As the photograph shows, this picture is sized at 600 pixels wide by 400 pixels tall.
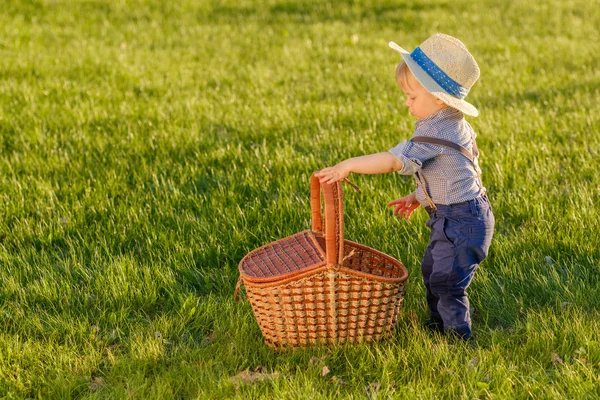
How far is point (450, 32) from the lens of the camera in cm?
1105

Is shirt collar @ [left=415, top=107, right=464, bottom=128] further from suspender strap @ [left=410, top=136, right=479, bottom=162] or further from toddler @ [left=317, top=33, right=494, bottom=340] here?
suspender strap @ [left=410, top=136, right=479, bottom=162]

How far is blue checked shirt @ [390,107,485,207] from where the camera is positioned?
3.47 meters

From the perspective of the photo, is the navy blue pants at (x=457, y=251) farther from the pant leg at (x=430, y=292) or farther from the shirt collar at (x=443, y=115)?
the shirt collar at (x=443, y=115)

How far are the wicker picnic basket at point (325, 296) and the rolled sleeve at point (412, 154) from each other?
30 centimetres

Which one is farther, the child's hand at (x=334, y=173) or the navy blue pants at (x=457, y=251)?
the navy blue pants at (x=457, y=251)

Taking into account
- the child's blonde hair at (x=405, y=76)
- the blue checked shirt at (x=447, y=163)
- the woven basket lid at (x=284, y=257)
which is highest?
the child's blonde hair at (x=405, y=76)

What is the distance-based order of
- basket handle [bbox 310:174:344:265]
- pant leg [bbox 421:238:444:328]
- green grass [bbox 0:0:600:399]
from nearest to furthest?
basket handle [bbox 310:174:344:265] → green grass [bbox 0:0:600:399] → pant leg [bbox 421:238:444:328]

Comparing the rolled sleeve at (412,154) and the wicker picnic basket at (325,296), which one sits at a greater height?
the rolled sleeve at (412,154)

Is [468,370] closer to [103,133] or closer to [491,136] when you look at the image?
[491,136]

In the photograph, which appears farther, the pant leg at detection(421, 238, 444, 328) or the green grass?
the pant leg at detection(421, 238, 444, 328)

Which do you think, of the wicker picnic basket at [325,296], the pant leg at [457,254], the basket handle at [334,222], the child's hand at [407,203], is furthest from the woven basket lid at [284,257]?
the pant leg at [457,254]

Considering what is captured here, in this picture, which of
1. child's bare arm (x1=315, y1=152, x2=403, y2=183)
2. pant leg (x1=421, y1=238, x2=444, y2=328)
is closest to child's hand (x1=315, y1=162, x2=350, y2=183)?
child's bare arm (x1=315, y1=152, x2=403, y2=183)

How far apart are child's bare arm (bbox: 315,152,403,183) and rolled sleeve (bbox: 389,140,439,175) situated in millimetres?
59

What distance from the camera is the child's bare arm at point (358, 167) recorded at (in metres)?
3.30
